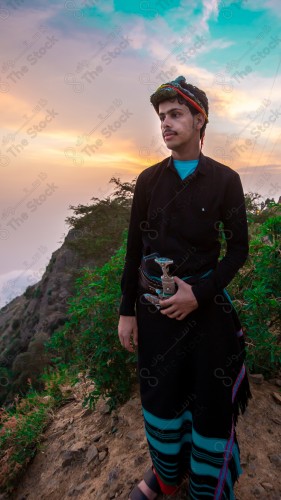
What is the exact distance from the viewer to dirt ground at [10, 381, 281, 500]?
2.81 m

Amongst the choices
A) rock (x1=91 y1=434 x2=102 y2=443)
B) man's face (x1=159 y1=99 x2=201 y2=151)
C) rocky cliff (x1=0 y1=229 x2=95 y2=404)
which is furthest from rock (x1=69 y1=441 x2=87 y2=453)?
rocky cliff (x1=0 y1=229 x2=95 y2=404)

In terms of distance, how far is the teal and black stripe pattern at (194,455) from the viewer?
83.4 inches

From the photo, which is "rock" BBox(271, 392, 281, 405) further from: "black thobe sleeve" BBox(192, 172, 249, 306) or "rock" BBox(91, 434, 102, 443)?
"black thobe sleeve" BBox(192, 172, 249, 306)

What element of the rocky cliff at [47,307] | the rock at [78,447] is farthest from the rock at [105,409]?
the rocky cliff at [47,307]

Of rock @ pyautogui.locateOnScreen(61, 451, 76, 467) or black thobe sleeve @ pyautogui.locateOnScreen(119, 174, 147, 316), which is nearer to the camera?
black thobe sleeve @ pyautogui.locateOnScreen(119, 174, 147, 316)

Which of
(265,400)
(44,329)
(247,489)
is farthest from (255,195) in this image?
(44,329)

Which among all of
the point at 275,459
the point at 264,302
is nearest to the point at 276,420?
the point at 275,459

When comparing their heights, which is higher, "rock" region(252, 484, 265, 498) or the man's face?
the man's face

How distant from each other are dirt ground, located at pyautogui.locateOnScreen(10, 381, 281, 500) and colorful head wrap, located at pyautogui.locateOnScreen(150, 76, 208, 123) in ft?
9.11

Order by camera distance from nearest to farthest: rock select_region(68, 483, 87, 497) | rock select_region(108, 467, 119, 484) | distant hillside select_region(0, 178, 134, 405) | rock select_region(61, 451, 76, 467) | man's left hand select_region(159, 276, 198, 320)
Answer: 1. man's left hand select_region(159, 276, 198, 320)
2. rock select_region(108, 467, 119, 484)
3. rock select_region(68, 483, 87, 497)
4. rock select_region(61, 451, 76, 467)
5. distant hillside select_region(0, 178, 134, 405)

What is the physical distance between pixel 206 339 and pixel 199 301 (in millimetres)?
291

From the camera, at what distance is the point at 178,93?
1.93 m

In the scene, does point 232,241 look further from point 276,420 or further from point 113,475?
point 113,475

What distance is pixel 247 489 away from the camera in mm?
2646
